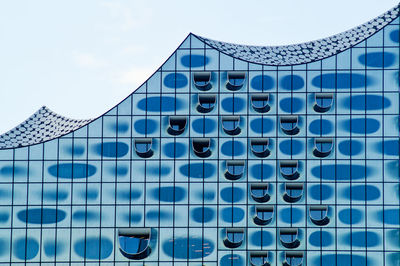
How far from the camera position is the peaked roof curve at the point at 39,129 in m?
71.1

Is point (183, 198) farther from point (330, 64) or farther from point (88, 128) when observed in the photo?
point (330, 64)

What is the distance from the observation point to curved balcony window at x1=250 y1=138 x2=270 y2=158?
6700 cm

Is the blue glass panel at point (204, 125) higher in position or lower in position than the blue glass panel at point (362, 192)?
higher

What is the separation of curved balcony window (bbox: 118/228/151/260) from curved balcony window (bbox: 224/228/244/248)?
6824mm

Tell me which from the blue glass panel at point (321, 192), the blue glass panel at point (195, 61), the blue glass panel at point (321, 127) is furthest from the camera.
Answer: the blue glass panel at point (195, 61)

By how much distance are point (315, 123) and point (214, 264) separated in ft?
50.3

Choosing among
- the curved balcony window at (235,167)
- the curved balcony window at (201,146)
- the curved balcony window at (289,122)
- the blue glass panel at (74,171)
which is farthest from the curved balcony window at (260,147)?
the blue glass panel at (74,171)

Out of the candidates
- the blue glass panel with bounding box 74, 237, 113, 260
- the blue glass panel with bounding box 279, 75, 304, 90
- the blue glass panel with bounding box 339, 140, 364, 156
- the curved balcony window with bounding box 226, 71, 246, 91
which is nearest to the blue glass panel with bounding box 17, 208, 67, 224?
the blue glass panel with bounding box 74, 237, 113, 260

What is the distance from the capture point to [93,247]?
66438 millimetres

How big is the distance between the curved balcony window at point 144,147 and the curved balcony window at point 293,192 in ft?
40.7

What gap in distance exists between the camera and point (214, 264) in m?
66.1

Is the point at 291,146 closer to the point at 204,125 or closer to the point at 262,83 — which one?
the point at 262,83

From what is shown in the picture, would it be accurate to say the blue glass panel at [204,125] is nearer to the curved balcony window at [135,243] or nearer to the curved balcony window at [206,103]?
the curved balcony window at [206,103]

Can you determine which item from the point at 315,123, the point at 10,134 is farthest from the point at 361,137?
the point at 10,134
